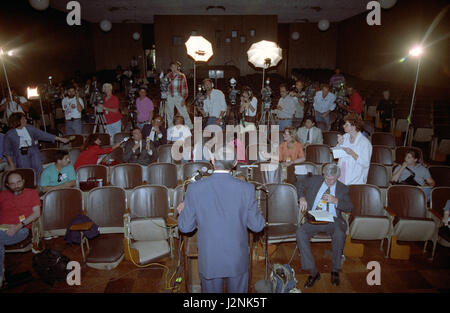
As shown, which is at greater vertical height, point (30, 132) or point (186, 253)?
point (30, 132)

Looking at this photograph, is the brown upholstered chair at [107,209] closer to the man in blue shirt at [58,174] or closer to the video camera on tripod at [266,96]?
the man in blue shirt at [58,174]

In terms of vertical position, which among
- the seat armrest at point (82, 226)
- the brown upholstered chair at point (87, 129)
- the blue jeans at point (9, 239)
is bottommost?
the blue jeans at point (9, 239)

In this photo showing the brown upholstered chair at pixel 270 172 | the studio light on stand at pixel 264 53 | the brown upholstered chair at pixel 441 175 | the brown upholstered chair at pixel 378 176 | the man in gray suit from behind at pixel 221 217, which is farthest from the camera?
the studio light on stand at pixel 264 53

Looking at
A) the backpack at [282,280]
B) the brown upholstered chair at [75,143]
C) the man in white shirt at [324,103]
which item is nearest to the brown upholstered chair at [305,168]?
the backpack at [282,280]

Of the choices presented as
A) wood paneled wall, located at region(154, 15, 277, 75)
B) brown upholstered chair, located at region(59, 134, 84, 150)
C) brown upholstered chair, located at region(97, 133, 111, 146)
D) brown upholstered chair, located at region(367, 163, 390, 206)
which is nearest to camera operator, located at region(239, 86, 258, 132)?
brown upholstered chair, located at region(367, 163, 390, 206)

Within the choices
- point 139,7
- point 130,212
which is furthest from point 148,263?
point 139,7

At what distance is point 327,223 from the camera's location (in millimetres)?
3482

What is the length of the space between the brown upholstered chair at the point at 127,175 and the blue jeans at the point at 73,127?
2733mm

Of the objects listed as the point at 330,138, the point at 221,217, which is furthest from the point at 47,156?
the point at 330,138

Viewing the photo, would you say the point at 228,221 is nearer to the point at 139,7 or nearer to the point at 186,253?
the point at 186,253

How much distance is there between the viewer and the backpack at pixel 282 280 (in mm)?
3012

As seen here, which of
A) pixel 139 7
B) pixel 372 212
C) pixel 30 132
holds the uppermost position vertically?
pixel 139 7
